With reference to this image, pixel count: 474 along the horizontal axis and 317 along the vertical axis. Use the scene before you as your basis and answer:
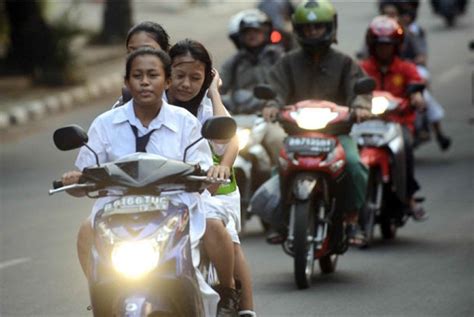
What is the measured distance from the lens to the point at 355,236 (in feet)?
37.4

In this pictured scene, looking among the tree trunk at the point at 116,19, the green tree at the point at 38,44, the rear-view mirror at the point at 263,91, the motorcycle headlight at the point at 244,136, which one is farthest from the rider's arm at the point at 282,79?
the tree trunk at the point at 116,19

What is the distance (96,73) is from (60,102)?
10.9 ft

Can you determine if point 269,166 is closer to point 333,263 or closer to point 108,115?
point 333,263

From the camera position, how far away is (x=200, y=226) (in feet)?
23.4

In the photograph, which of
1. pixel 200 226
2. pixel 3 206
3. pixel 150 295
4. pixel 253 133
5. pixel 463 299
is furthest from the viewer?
pixel 3 206

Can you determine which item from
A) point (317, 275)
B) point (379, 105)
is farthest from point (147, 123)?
point (379, 105)

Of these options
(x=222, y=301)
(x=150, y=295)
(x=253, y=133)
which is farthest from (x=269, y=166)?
(x=150, y=295)

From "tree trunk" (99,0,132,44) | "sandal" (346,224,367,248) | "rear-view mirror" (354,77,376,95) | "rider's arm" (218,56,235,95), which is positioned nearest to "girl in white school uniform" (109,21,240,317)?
"rear-view mirror" (354,77,376,95)

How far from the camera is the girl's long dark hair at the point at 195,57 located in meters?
8.09

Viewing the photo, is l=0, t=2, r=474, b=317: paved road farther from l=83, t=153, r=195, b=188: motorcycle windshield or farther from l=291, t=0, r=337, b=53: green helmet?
l=83, t=153, r=195, b=188: motorcycle windshield

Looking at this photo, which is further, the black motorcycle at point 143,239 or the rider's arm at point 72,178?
the rider's arm at point 72,178

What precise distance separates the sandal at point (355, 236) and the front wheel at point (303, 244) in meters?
0.58

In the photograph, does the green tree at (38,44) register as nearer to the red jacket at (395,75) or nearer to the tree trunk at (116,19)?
the tree trunk at (116,19)

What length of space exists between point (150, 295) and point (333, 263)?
195 inches
